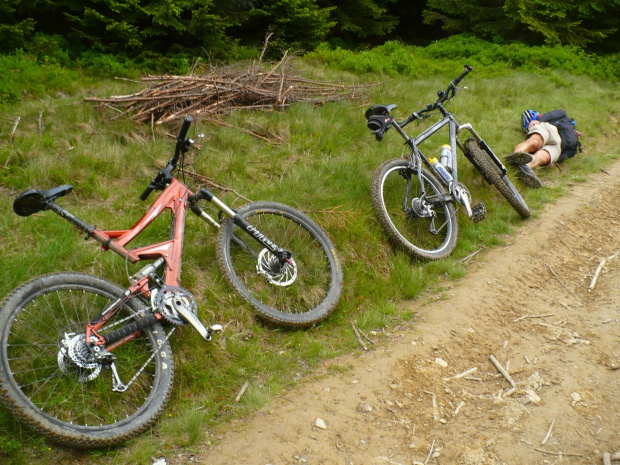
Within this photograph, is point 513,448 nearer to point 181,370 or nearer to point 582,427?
point 582,427

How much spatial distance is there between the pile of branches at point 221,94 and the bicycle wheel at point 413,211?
2.92 m

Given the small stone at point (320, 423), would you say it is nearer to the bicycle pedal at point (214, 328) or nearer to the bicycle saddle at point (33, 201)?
the bicycle pedal at point (214, 328)

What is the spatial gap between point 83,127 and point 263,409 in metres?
4.67

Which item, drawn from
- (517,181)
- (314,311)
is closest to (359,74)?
(517,181)

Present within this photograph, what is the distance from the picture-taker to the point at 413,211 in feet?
19.3

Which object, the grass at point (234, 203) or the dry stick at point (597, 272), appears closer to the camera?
the grass at point (234, 203)

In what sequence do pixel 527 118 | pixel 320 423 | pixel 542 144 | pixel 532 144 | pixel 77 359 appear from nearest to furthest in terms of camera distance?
pixel 77 359
pixel 320 423
pixel 532 144
pixel 542 144
pixel 527 118

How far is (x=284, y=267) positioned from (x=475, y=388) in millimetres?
2002

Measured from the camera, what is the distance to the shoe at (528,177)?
7.88m

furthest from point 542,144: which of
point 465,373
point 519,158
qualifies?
point 465,373

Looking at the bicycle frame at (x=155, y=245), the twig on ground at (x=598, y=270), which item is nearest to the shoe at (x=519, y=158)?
the twig on ground at (x=598, y=270)

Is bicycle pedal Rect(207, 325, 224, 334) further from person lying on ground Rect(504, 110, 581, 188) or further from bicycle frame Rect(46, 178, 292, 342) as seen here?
person lying on ground Rect(504, 110, 581, 188)

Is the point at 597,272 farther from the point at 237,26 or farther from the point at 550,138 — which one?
the point at 237,26

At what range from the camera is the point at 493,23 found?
15133 millimetres
